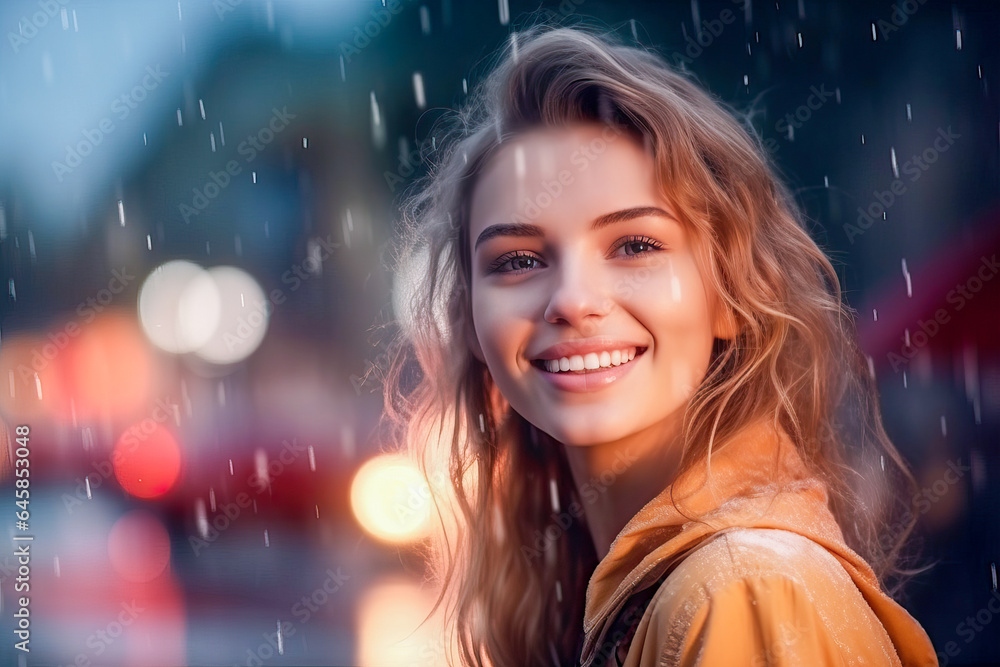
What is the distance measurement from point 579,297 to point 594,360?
108mm

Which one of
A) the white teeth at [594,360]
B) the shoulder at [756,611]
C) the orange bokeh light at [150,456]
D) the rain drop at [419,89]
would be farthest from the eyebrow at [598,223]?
the orange bokeh light at [150,456]

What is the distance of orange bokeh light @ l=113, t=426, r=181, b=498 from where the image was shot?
4422mm

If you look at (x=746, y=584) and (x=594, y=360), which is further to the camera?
(x=594, y=360)

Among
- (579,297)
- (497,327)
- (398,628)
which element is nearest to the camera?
(579,297)

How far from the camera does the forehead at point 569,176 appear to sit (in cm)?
135

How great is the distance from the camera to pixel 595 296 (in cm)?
132

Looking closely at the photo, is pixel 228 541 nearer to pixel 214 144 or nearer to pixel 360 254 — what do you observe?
pixel 360 254

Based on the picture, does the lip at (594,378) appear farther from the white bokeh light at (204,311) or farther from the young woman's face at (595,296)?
the white bokeh light at (204,311)

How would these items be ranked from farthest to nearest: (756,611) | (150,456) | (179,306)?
(179,306) < (150,456) < (756,611)

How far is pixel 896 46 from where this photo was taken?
113 inches

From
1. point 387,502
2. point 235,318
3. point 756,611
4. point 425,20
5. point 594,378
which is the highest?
point 425,20

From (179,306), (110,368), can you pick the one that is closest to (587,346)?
(110,368)

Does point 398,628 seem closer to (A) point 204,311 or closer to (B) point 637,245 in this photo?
(A) point 204,311

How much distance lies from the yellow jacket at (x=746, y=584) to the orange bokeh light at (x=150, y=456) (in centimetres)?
370
